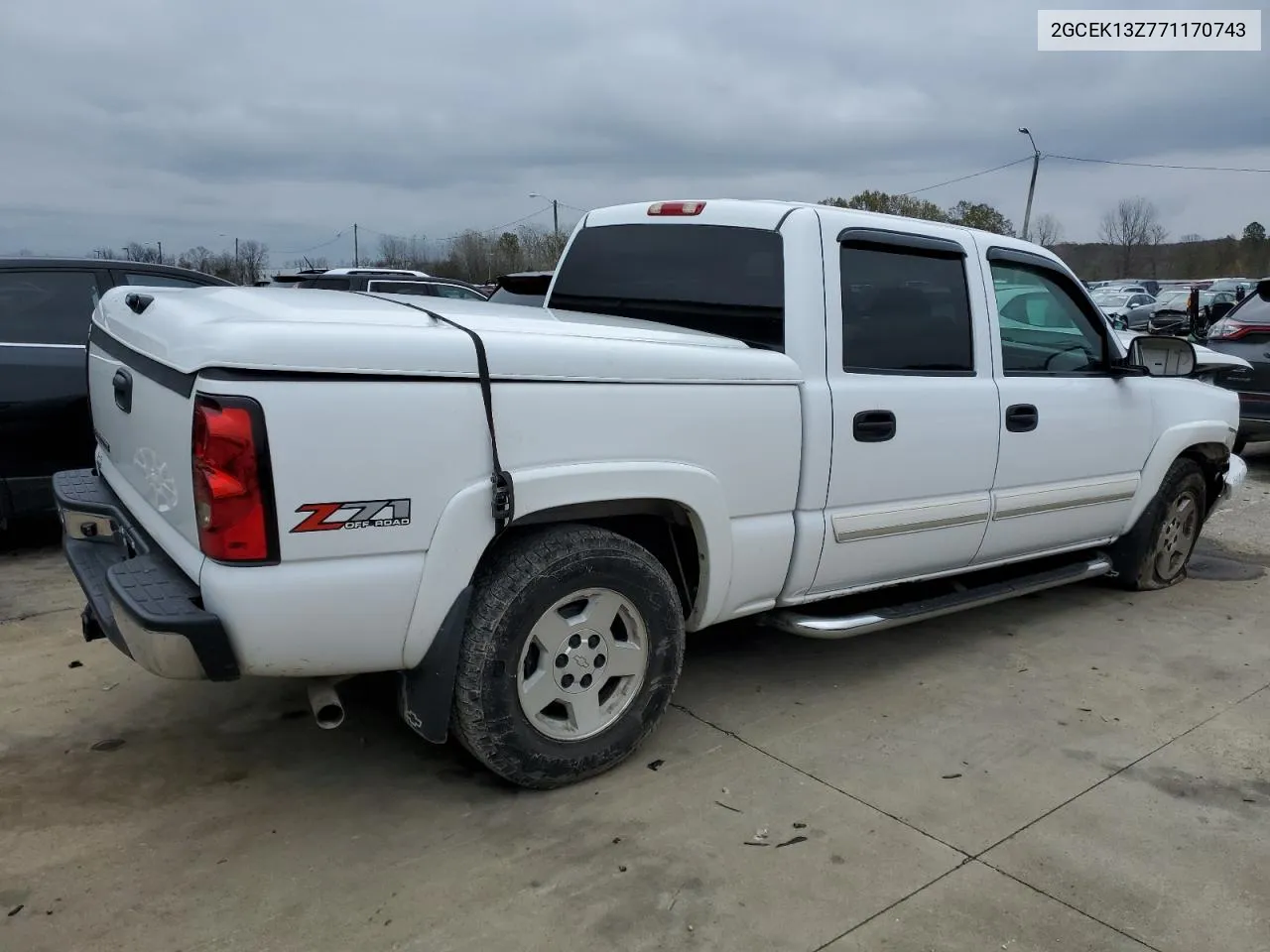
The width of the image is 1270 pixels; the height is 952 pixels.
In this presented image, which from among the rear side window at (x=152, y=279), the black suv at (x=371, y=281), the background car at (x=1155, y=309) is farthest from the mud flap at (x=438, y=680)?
the background car at (x=1155, y=309)

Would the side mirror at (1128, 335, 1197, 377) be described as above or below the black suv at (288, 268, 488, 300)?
below

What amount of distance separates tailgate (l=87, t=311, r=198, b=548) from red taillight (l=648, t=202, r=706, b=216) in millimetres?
2112

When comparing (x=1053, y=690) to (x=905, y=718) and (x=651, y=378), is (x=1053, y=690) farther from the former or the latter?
(x=651, y=378)

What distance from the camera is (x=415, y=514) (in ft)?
8.68

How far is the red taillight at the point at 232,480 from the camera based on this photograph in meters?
2.41

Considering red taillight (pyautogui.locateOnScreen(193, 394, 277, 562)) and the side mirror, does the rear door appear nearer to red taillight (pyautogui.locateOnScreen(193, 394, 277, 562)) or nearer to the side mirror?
red taillight (pyautogui.locateOnScreen(193, 394, 277, 562))

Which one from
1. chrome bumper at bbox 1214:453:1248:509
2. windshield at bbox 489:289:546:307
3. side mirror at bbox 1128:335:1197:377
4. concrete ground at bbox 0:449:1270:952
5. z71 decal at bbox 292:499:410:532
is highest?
windshield at bbox 489:289:546:307

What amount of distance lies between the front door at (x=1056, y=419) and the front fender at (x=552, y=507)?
155 centimetres

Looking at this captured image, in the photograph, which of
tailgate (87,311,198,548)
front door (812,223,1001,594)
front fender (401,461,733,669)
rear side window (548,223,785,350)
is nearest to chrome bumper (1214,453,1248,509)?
front door (812,223,1001,594)

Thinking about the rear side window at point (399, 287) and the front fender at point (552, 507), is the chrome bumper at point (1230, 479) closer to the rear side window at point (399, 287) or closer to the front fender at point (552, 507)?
the front fender at point (552, 507)

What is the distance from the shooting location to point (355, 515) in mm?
2562

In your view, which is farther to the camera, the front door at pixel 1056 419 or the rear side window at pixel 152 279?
the rear side window at pixel 152 279

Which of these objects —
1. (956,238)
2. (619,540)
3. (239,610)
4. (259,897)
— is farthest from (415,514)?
(956,238)

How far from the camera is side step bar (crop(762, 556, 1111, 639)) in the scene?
370 cm
